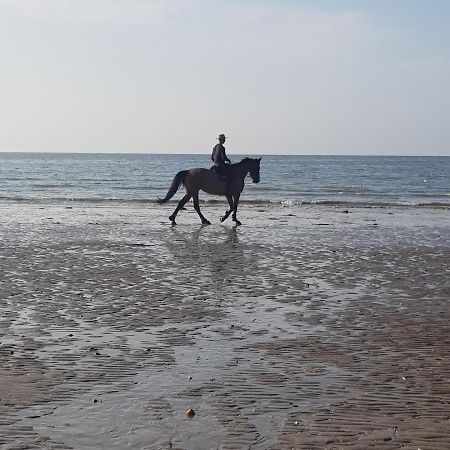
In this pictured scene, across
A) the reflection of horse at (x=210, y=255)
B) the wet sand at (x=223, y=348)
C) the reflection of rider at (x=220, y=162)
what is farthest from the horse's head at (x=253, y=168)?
the wet sand at (x=223, y=348)

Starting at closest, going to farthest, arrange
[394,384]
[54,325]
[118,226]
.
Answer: [394,384] → [54,325] → [118,226]

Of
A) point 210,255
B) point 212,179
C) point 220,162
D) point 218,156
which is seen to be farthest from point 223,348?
point 212,179

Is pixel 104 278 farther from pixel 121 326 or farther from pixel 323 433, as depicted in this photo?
pixel 323 433

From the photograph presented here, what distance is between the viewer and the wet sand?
520cm

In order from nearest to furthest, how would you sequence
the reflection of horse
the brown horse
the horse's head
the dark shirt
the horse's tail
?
the reflection of horse, the dark shirt, the horse's tail, the brown horse, the horse's head

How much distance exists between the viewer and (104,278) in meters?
11.9

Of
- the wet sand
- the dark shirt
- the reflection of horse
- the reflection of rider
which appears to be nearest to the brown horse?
the reflection of rider

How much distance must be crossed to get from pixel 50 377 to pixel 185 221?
17.6m

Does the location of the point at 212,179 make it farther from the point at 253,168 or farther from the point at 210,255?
the point at 210,255

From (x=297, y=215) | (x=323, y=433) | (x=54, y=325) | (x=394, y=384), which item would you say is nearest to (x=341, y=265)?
(x=54, y=325)

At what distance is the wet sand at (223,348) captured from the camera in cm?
520

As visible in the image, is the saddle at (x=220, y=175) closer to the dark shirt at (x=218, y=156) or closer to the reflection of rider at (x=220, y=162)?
the reflection of rider at (x=220, y=162)

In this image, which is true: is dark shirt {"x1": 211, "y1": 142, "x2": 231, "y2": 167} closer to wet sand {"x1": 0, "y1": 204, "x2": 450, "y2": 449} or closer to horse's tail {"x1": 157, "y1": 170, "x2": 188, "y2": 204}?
horse's tail {"x1": 157, "y1": 170, "x2": 188, "y2": 204}

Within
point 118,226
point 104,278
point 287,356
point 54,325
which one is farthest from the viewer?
point 118,226
